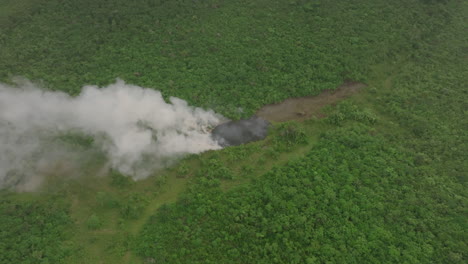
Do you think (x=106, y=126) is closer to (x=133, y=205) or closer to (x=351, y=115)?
(x=133, y=205)

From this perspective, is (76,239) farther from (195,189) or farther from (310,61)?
(310,61)

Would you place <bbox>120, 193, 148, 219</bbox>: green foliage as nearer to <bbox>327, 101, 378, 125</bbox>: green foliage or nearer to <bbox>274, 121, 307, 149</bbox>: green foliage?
<bbox>274, 121, 307, 149</bbox>: green foliage

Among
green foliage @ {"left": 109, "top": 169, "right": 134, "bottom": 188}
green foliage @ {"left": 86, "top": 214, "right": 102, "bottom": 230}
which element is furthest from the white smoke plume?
green foliage @ {"left": 86, "top": 214, "right": 102, "bottom": 230}

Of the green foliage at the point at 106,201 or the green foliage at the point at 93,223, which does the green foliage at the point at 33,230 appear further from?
Answer: the green foliage at the point at 106,201

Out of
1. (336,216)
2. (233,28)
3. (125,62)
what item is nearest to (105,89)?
(125,62)

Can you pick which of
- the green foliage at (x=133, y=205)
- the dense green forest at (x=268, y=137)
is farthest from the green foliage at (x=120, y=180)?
the green foliage at (x=133, y=205)
